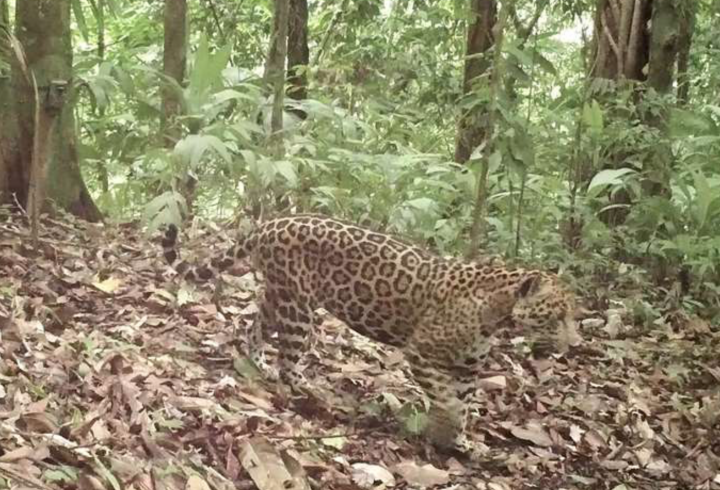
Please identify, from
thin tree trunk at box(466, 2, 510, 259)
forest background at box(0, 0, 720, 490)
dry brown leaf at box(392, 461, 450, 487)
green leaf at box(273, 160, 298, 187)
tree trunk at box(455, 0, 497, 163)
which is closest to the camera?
forest background at box(0, 0, 720, 490)

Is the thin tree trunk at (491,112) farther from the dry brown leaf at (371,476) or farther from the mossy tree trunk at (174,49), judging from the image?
the dry brown leaf at (371,476)

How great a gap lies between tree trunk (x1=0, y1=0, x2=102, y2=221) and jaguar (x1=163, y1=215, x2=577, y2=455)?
1701mm

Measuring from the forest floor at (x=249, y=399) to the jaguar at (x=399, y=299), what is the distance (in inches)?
9.8

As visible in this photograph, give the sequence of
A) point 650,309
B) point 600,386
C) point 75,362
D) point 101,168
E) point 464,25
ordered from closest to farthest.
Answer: point 75,362 → point 600,386 → point 650,309 → point 101,168 → point 464,25

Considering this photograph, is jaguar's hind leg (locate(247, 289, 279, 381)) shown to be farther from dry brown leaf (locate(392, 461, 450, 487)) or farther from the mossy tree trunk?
the mossy tree trunk

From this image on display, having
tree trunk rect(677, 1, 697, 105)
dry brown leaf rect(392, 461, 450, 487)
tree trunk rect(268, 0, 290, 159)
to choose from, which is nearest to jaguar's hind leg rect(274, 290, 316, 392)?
dry brown leaf rect(392, 461, 450, 487)

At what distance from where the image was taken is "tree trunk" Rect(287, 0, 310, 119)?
1036 centimetres

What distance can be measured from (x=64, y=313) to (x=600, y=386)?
3540 millimetres

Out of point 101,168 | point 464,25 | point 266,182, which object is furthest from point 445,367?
point 464,25

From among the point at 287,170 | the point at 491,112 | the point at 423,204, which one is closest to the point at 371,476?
the point at 287,170

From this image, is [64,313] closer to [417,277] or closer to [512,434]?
[417,277]

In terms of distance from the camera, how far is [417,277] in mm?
5992

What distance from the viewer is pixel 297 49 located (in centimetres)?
1093

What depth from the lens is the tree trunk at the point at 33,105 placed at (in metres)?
7.25
